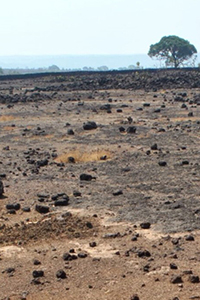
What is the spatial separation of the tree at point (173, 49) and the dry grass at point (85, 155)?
9213 cm

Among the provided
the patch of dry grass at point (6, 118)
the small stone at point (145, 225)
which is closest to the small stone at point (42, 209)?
the small stone at point (145, 225)

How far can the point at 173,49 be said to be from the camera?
368 feet

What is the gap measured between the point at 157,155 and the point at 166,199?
569 cm

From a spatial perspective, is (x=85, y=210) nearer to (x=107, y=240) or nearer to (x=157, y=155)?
(x=107, y=240)

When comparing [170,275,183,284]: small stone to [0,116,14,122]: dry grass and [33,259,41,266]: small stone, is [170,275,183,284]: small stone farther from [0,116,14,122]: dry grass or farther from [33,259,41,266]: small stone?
[0,116,14,122]: dry grass

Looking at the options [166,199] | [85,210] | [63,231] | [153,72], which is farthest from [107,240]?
[153,72]

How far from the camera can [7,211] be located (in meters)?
13.8

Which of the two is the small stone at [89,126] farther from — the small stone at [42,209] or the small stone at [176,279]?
the small stone at [176,279]

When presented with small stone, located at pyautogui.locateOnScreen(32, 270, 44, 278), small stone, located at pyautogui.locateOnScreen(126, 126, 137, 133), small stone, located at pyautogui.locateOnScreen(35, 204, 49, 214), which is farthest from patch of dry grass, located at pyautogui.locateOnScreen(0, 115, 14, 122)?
small stone, located at pyautogui.locateOnScreen(32, 270, 44, 278)

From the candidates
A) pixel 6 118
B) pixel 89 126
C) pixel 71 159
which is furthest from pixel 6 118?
pixel 71 159

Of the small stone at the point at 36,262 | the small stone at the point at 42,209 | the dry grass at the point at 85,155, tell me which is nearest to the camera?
the small stone at the point at 36,262

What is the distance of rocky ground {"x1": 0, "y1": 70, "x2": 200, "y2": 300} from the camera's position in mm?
9531

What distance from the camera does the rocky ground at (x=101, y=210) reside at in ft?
31.3

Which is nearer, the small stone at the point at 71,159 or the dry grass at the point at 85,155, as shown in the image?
the small stone at the point at 71,159
